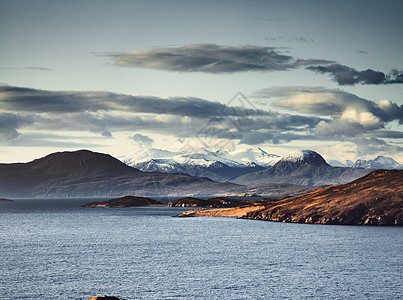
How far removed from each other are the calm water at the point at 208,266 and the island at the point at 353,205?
2750cm

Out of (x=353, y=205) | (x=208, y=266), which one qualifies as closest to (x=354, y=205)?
(x=353, y=205)

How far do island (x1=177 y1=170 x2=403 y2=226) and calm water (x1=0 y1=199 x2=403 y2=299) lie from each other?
2750 centimetres

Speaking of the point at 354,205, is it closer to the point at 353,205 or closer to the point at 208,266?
the point at 353,205

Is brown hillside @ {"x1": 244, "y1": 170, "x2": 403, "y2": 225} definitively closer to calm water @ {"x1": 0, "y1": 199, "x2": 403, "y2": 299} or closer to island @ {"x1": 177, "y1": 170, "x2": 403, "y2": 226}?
island @ {"x1": 177, "y1": 170, "x2": 403, "y2": 226}

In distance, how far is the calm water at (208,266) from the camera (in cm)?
5825

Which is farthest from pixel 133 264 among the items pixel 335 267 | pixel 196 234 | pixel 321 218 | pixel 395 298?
pixel 321 218

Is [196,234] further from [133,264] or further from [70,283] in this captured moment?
[70,283]

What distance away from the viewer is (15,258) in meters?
88.0

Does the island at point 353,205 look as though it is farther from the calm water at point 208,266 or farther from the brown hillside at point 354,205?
the calm water at point 208,266

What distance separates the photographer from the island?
6024 inches

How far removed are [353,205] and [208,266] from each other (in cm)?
9797

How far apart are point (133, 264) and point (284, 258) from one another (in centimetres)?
2648

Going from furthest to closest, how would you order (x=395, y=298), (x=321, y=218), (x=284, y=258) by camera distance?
(x=321, y=218), (x=284, y=258), (x=395, y=298)

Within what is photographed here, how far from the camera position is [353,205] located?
527 ft
